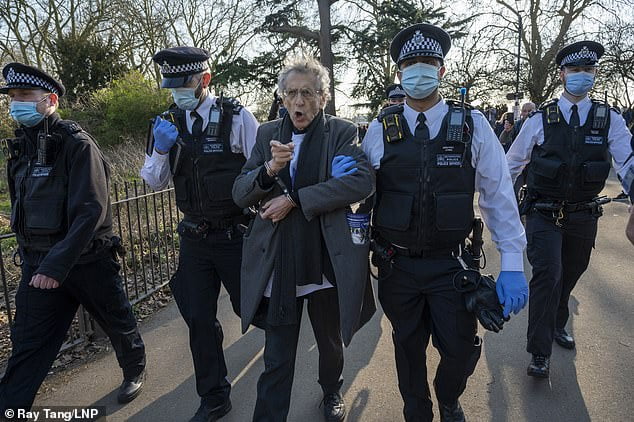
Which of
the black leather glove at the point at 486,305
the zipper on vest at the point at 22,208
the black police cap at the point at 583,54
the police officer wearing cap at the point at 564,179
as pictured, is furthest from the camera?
the black police cap at the point at 583,54

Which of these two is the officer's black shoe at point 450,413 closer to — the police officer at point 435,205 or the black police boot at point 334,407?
the police officer at point 435,205

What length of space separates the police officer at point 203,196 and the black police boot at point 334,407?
662 millimetres

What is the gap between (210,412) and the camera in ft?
→ 9.67

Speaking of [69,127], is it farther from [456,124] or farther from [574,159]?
[574,159]

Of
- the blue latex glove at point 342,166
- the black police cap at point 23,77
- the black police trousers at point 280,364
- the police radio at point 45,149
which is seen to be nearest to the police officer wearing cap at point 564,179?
the black police trousers at point 280,364

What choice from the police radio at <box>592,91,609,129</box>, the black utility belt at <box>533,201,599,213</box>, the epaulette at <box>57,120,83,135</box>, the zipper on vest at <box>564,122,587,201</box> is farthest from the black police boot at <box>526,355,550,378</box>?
the epaulette at <box>57,120,83,135</box>

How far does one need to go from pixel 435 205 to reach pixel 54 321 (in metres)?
→ 2.47

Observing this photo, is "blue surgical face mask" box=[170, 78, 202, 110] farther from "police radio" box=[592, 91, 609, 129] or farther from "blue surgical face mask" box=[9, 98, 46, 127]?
"police radio" box=[592, 91, 609, 129]

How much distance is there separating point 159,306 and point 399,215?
345 cm

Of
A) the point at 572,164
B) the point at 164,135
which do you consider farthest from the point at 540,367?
the point at 164,135

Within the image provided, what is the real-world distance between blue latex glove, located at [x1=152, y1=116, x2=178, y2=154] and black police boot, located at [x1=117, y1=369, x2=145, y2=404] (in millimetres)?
1682

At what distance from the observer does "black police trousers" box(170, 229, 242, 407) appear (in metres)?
2.96

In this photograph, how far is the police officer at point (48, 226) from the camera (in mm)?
2781

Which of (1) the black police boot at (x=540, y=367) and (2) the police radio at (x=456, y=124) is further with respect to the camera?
(1) the black police boot at (x=540, y=367)
